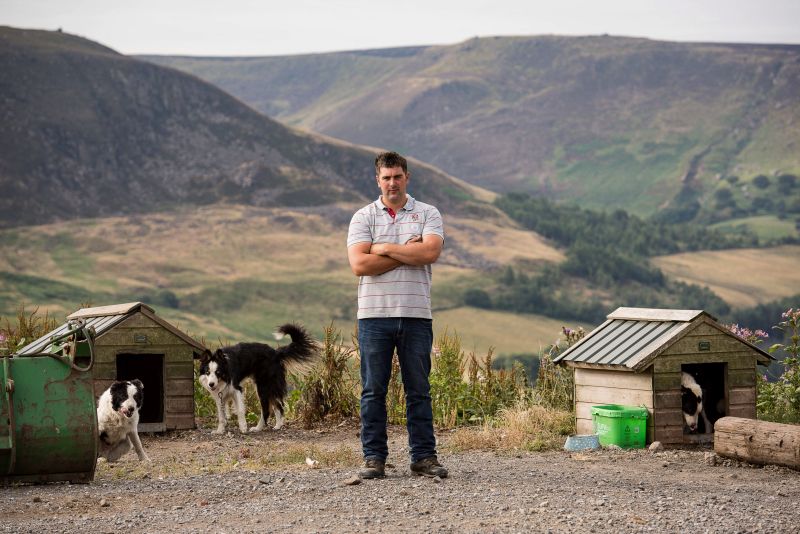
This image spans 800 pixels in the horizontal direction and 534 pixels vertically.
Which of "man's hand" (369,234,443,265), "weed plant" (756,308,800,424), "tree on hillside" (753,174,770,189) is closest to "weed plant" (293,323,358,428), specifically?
"weed plant" (756,308,800,424)

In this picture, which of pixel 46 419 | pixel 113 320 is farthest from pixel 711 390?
pixel 46 419

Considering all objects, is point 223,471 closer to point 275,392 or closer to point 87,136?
point 275,392

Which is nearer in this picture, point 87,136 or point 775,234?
point 87,136

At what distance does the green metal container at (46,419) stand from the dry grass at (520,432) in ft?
10.9

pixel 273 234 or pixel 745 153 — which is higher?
pixel 745 153

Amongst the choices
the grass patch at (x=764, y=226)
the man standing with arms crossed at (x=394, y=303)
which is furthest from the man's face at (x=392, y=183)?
the grass patch at (x=764, y=226)

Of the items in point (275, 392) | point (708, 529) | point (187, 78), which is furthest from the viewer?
point (187, 78)

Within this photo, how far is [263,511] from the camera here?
6613 millimetres

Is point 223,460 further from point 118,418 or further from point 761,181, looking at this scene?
point 761,181

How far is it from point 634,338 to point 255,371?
422 centimetres

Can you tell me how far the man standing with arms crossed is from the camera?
7.44 metres

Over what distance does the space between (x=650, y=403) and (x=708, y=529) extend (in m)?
3.62

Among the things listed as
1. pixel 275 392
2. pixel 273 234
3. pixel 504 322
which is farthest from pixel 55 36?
pixel 275 392

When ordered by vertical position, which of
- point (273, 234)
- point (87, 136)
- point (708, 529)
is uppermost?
point (87, 136)
